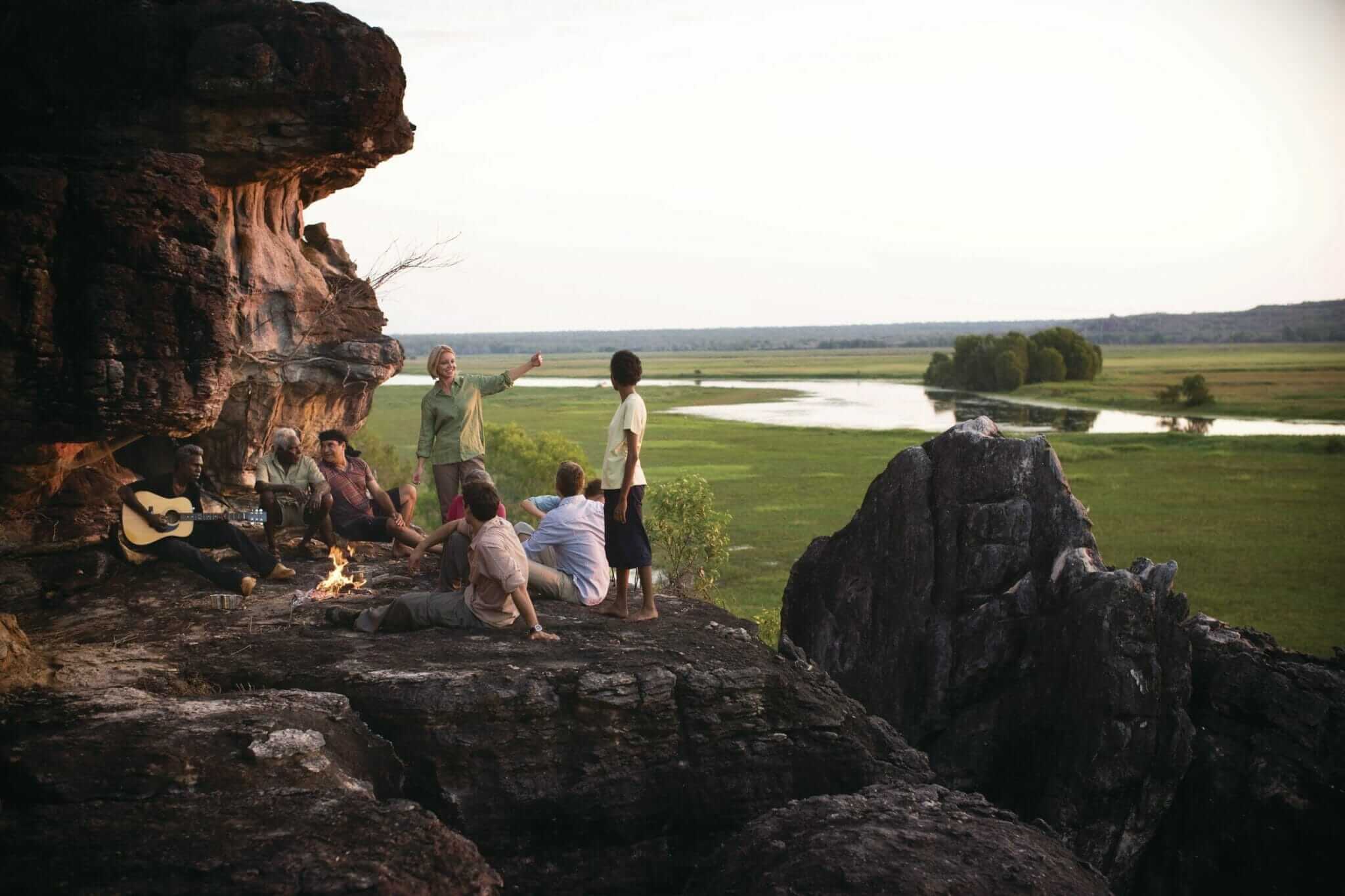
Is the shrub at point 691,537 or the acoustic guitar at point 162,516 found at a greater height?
the acoustic guitar at point 162,516

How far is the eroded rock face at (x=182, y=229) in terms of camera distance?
37.1 feet

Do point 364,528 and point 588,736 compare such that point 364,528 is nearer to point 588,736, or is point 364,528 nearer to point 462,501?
point 462,501

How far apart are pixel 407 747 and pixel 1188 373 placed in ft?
401

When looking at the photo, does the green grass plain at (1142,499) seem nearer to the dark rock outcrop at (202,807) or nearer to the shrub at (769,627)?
the shrub at (769,627)

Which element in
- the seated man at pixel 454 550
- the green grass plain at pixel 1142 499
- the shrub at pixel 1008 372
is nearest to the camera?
the seated man at pixel 454 550

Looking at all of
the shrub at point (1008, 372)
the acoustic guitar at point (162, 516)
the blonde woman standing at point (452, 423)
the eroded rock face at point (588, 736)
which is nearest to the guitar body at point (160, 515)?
the acoustic guitar at point (162, 516)

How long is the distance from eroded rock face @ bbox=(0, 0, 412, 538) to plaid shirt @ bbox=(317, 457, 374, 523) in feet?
6.37

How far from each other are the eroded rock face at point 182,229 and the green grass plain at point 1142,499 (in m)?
14.5

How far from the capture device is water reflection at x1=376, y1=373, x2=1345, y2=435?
247 feet

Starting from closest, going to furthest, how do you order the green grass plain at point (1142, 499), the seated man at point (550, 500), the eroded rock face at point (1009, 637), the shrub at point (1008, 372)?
the seated man at point (550, 500), the eroded rock face at point (1009, 637), the green grass plain at point (1142, 499), the shrub at point (1008, 372)

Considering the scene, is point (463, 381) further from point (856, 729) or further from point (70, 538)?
point (856, 729)

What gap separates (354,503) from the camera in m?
14.2

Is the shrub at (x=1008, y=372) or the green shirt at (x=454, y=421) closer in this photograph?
the green shirt at (x=454, y=421)

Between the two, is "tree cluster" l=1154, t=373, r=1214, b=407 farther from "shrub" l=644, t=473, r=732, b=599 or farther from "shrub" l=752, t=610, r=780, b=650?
"shrub" l=752, t=610, r=780, b=650
